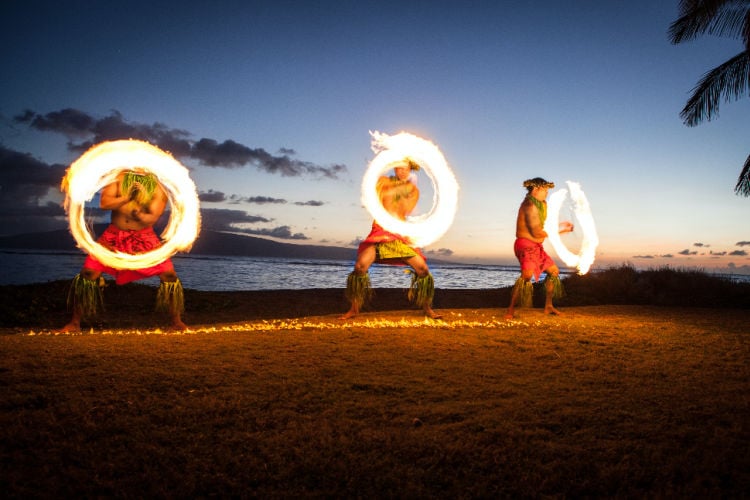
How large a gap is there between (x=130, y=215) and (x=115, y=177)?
55 cm

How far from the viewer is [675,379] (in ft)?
13.6

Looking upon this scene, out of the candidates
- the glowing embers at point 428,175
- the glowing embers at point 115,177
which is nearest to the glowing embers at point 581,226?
the glowing embers at point 428,175

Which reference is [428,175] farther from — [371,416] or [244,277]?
[244,277]

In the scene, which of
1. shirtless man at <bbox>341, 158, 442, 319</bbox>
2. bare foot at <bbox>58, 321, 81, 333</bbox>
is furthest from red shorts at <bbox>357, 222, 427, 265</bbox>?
bare foot at <bbox>58, 321, 81, 333</bbox>

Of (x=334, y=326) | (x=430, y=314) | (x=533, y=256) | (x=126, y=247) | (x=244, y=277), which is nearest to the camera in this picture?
(x=126, y=247)

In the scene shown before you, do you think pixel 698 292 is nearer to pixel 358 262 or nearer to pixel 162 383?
pixel 358 262

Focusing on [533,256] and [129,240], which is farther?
[533,256]

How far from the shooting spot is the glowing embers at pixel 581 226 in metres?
8.67

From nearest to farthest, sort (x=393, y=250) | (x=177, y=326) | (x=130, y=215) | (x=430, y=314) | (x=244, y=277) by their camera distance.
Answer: (x=130, y=215)
(x=177, y=326)
(x=393, y=250)
(x=430, y=314)
(x=244, y=277)

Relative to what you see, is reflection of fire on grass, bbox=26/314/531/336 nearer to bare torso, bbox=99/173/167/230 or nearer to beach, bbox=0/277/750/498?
beach, bbox=0/277/750/498

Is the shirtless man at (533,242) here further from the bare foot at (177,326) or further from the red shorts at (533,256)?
the bare foot at (177,326)

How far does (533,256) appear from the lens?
8703 millimetres

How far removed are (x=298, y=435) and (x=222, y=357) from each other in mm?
2173

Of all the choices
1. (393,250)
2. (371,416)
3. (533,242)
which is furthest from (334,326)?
(533,242)
